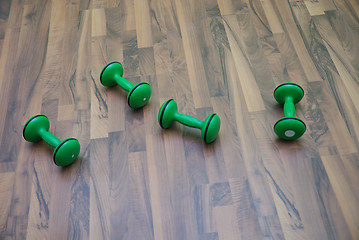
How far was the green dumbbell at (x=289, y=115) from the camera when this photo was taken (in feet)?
5.96

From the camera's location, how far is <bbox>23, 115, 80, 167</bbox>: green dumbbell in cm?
183

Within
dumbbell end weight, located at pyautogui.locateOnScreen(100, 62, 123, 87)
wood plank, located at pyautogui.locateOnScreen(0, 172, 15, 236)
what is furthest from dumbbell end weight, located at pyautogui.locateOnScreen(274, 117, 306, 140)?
wood plank, located at pyautogui.locateOnScreen(0, 172, 15, 236)

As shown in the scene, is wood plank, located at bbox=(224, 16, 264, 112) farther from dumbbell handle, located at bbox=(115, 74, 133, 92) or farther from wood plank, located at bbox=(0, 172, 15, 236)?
wood plank, located at bbox=(0, 172, 15, 236)

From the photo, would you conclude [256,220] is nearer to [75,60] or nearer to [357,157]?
[357,157]

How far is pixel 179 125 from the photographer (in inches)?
81.4

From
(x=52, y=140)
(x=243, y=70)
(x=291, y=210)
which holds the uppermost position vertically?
(x=52, y=140)

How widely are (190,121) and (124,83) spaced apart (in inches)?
18.9

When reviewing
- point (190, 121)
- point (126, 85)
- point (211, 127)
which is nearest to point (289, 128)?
point (211, 127)

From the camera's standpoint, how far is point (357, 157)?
1846 millimetres

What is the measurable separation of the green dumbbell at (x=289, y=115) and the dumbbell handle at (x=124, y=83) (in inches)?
32.3

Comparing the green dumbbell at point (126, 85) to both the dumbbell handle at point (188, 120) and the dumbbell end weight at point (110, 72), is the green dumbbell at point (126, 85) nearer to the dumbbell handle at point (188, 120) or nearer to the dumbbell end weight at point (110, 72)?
the dumbbell end weight at point (110, 72)

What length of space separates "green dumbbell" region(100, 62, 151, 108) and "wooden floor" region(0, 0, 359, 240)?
0.23ft

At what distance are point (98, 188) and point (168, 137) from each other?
1.50 feet

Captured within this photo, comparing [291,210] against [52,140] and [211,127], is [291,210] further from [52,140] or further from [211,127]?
[52,140]
